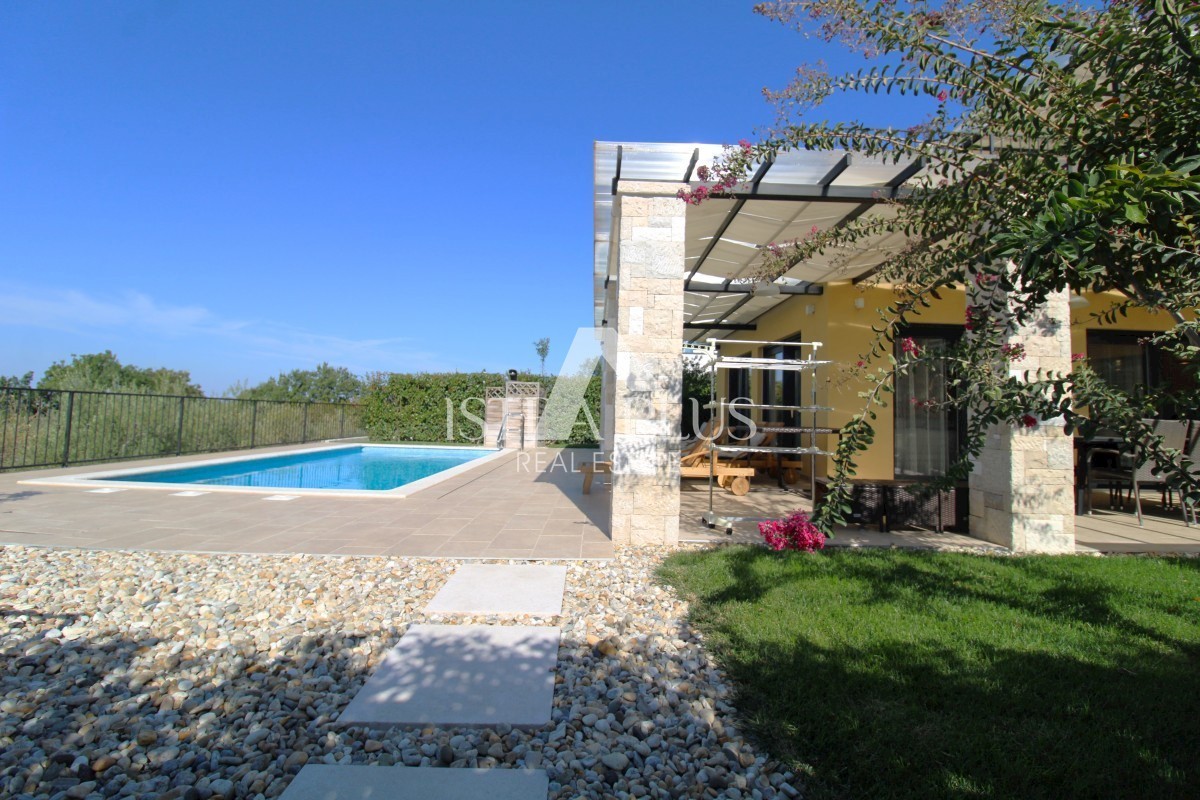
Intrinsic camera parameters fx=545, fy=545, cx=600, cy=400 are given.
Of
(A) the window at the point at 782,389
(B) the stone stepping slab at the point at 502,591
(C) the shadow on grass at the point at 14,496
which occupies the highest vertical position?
(A) the window at the point at 782,389

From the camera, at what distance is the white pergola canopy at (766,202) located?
187 inches

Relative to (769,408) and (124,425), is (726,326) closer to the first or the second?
(769,408)

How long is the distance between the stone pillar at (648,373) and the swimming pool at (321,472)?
4.29 metres

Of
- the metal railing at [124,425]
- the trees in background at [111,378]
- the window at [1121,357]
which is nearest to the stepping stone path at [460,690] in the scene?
the window at [1121,357]

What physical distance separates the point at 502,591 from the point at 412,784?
6.40 feet

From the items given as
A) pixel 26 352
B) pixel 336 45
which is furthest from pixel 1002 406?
pixel 26 352

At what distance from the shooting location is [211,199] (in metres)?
14.2

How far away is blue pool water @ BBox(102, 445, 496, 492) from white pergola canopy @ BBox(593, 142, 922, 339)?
645 cm

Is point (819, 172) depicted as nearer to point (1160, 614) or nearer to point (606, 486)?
point (1160, 614)

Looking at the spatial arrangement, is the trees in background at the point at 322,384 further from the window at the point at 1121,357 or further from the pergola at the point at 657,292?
the window at the point at 1121,357

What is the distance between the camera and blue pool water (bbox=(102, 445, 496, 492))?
10562mm

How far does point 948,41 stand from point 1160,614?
3.54 m

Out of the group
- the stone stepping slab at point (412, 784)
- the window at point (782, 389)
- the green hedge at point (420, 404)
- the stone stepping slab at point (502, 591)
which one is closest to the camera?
the stone stepping slab at point (412, 784)

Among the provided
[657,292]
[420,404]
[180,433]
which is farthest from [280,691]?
[420,404]
